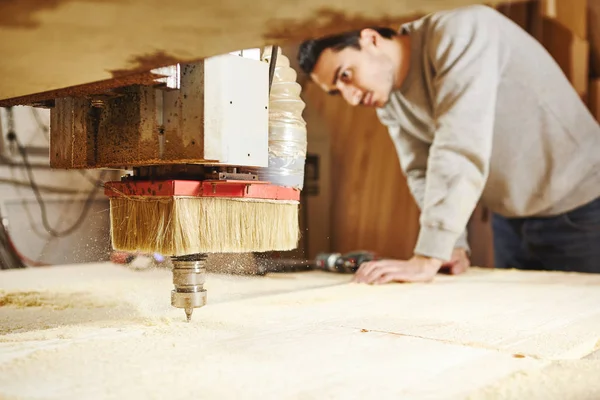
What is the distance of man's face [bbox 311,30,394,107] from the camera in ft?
6.84

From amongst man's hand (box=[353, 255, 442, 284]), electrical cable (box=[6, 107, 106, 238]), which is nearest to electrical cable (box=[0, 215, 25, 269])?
electrical cable (box=[6, 107, 106, 238])

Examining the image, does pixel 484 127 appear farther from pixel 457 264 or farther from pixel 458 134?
pixel 457 264

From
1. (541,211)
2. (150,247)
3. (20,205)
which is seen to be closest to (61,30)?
(150,247)

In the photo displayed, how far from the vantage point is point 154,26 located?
0.49 m

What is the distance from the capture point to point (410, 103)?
6.95 ft

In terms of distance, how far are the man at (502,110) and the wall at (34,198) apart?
5.20ft

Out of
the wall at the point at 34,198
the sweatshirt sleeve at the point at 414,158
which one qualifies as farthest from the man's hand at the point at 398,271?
the wall at the point at 34,198

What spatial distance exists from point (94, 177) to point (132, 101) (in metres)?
2.30

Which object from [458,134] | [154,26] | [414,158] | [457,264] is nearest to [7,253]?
[414,158]

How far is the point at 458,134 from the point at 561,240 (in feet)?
2.75

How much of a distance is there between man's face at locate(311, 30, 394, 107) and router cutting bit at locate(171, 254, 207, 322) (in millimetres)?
1296

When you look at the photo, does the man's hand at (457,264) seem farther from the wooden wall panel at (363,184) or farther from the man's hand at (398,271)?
the wooden wall panel at (363,184)

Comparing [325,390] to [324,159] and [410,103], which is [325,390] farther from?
[324,159]

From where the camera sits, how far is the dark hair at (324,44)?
2.05 meters
